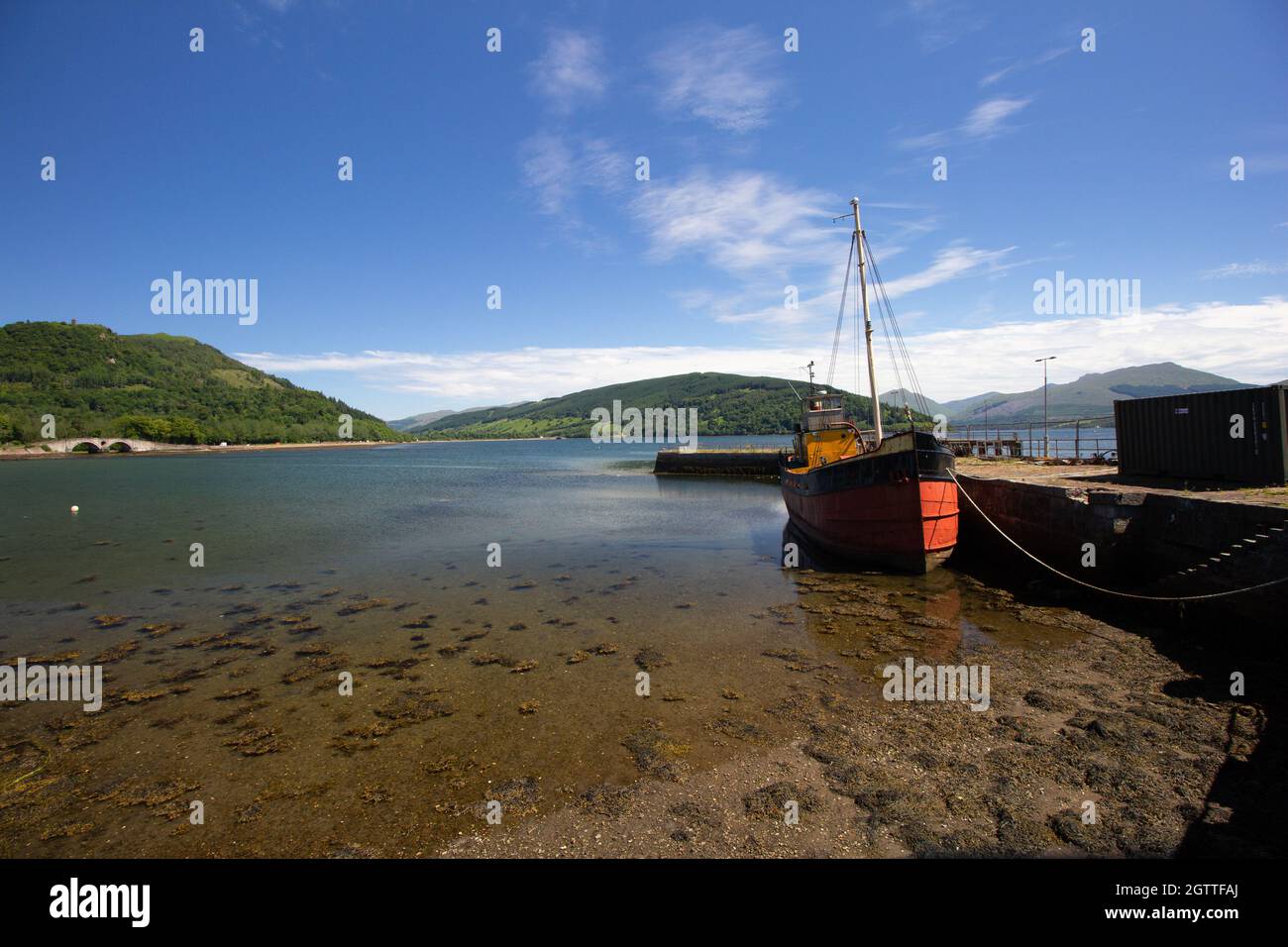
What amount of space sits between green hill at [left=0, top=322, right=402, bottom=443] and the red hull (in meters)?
162

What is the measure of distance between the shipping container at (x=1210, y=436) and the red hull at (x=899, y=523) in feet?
17.7

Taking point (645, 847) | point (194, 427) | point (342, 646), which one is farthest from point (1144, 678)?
point (194, 427)

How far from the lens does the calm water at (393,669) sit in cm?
651

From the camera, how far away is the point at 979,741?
24.3ft

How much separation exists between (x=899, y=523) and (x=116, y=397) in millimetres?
205901

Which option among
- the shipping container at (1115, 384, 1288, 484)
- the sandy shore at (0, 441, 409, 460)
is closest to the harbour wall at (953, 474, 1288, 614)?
the shipping container at (1115, 384, 1288, 484)

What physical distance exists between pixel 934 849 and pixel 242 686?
431 inches

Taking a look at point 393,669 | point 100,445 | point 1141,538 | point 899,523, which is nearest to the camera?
point 393,669

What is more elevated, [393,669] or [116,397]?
[116,397]

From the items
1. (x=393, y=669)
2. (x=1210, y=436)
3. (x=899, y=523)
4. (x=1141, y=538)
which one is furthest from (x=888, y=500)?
(x=393, y=669)

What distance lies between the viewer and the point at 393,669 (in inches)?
418

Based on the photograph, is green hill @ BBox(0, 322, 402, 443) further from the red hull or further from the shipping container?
the shipping container

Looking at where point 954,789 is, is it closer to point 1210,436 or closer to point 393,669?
point 393,669

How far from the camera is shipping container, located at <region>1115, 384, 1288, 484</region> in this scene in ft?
42.8
